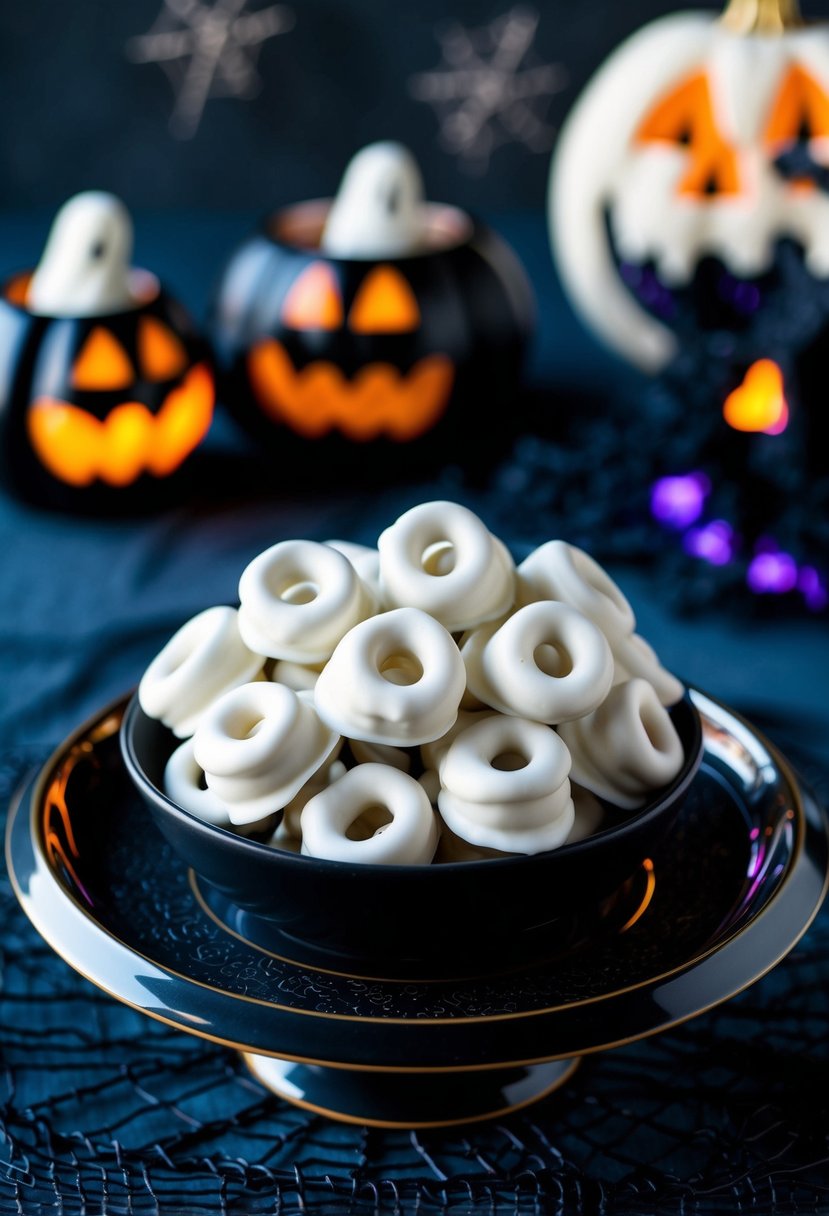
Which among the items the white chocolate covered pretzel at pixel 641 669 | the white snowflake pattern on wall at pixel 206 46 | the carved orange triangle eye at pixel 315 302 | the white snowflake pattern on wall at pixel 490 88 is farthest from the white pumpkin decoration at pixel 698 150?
the white chocolate covered pretzel at pixel 641 669

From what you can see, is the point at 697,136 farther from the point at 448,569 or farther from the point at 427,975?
the point at 427,975

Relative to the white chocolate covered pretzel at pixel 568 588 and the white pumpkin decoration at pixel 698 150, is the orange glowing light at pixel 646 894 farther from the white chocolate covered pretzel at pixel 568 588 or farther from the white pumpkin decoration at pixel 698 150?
the white pumpkin decoration at pixel 698 150

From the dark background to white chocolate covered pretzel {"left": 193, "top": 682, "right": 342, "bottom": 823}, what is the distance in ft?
6.04

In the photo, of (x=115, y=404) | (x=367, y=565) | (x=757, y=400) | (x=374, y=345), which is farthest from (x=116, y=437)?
(x=367, y=565)

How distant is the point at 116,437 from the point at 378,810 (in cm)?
81

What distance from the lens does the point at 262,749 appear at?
1.76 ft

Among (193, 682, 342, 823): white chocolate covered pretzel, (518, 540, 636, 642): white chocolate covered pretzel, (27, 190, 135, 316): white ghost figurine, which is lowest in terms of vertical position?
(27, 190, 135, 316): white ghost figurine

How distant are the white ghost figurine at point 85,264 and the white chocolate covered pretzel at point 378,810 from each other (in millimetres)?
846

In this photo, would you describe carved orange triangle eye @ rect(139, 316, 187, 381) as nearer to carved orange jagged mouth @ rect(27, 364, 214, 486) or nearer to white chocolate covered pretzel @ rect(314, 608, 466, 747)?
carved orange jagged mouth @ rect(27, 364, 214, 486)

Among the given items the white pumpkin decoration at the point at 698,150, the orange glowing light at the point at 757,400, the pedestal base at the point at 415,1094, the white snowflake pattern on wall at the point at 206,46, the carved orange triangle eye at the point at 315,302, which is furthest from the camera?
the white snowflake pattern on wall at the point at 206,46

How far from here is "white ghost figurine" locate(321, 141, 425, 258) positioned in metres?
1.35

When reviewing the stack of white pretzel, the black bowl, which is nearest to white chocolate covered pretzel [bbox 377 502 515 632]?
the stack of white pretzel

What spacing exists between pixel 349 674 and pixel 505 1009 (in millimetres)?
145

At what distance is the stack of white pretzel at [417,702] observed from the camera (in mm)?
540
